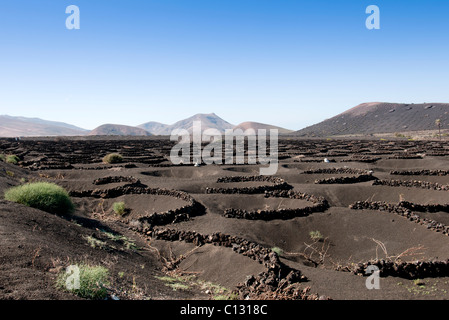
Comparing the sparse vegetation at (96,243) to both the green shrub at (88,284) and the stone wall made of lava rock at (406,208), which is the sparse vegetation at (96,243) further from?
the stone wall made of lava rock at (406,208)

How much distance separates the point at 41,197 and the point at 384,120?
12689 centimetres

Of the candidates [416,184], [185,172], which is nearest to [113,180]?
[185,172]

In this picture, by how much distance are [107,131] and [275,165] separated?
187 m

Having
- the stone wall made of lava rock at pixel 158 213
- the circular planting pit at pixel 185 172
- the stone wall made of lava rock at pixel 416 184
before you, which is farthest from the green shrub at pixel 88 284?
the circular planting pit at pixel 185 172

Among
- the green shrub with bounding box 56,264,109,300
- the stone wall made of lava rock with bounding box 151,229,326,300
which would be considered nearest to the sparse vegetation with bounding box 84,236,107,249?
the green shrub with bounding box 56,264,109,300

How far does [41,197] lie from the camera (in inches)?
390

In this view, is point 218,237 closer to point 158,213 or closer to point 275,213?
point 275,213

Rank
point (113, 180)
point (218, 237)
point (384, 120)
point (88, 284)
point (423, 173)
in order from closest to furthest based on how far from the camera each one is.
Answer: point (88, 284) → point (218, 237) → point (113, 180) → point (423, 173) → point (384, 120)

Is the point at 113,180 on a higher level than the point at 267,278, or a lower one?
higher

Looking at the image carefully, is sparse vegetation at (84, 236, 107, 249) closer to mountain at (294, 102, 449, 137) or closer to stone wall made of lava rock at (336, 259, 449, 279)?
stone wall made of lava rock at (336, 259, 449, 279)

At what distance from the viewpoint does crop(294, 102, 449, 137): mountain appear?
10662 centimetres

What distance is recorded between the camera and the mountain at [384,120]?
107 m
